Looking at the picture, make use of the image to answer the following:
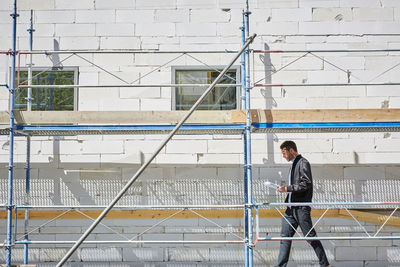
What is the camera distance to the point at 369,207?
7566 mm

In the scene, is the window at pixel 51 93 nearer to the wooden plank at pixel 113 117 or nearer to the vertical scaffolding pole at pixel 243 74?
the wooden plank at pixel 113 117

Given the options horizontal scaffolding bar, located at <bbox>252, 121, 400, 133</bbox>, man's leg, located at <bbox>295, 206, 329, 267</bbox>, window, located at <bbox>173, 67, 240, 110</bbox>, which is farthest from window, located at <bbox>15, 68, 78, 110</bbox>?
man's leg, located at <bbox>295, 206, 329, 267</bbox>

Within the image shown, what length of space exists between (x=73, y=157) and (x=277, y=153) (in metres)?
3.12

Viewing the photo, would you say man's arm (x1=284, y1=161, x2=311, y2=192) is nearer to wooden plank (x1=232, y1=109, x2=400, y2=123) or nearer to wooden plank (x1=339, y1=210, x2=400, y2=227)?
wooden plank (x1=232, y1=109, x2=400, y2=123)

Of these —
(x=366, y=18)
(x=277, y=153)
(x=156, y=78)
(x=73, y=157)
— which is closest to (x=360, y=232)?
(x=277, y=153)

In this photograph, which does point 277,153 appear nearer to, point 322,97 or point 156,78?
point 322,97

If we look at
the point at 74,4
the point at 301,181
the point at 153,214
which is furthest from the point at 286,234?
the point at 74,4

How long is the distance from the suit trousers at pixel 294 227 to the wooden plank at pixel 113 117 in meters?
1.45

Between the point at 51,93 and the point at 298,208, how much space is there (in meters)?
4.31

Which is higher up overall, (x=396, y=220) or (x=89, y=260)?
(x=396, y=220)

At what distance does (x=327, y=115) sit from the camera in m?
6.54

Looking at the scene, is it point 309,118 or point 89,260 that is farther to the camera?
point 89,260

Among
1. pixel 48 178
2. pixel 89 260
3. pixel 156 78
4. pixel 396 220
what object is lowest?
pixel 89 260

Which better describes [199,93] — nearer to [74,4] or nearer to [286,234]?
[74,4]
